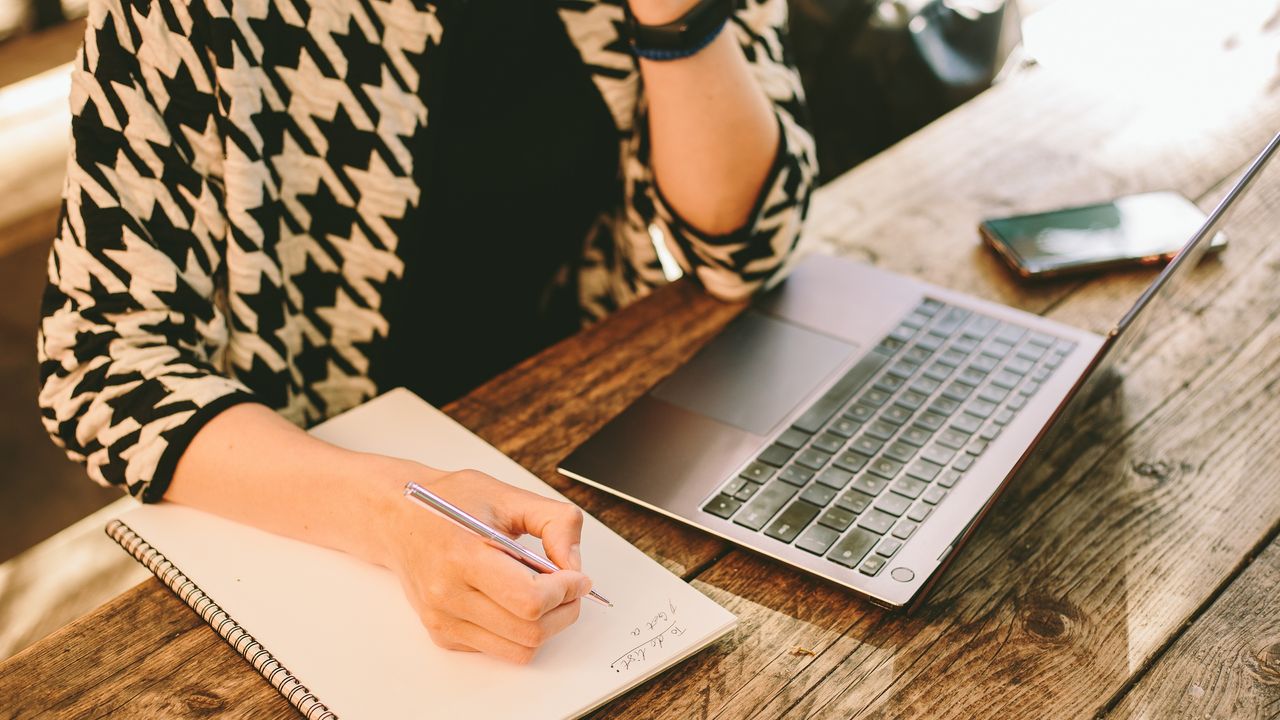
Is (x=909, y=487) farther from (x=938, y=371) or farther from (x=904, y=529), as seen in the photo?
(x=938, y=371)

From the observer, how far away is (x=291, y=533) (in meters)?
0.66

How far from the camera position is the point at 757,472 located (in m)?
0.70

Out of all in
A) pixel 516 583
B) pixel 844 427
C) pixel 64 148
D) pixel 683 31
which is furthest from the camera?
pixel 64 148

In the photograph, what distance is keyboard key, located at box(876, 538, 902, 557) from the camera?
628 millimetres

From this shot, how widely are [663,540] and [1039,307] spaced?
1.51ft

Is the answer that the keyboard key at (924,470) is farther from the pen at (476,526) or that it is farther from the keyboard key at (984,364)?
the pen at (476,526)

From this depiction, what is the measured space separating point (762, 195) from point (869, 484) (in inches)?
13.5

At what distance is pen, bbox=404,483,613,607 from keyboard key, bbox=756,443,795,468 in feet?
0.60

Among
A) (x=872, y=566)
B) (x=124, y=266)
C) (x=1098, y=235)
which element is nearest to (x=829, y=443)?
(x=872, y=566)

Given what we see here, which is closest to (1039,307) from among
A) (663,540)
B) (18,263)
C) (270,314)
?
(663,540)

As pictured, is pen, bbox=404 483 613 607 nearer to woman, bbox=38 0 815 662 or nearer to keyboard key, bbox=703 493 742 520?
woman, bbox=38 0 815 662

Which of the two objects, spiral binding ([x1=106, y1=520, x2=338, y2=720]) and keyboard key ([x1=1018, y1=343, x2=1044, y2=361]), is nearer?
spiral binding ([x1=106, y1=520, x2=338, y2=720])

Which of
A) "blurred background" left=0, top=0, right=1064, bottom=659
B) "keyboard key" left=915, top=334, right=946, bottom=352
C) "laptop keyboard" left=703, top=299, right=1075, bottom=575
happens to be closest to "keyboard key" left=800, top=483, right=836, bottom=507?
"laptop keyboard" left=703, top=299, right=1075, bottom=575

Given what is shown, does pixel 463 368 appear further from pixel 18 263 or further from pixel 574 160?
pixel 18 263
